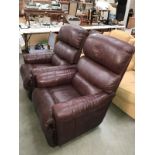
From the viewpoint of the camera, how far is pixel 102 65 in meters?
1.83

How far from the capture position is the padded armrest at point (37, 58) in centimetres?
252

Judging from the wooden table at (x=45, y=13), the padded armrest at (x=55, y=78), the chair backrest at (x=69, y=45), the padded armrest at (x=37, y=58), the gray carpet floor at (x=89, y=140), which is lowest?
the gray carpet floor at (x=89, y=140)

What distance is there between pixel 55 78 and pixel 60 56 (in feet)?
1.93

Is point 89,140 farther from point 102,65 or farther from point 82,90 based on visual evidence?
point 102,65

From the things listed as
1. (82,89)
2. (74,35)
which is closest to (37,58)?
(74,35)

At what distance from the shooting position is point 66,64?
2371mm

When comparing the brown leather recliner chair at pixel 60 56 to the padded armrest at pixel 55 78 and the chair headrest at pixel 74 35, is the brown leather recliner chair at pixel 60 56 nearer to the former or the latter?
the chair headrest at pixel 74 35

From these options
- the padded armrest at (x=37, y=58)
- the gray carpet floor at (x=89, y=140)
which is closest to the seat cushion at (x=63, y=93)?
the gray carpet floor at (x=89, y=140)

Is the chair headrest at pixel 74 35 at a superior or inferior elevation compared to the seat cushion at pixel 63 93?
superior

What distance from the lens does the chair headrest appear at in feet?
7.27

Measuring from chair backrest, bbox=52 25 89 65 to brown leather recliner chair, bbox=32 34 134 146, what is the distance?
267mm

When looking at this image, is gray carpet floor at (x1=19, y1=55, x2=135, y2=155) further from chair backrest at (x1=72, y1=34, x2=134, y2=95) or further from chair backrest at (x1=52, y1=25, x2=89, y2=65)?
chair backrest at (x1=52, y1=25, x2=89, y2=65)
